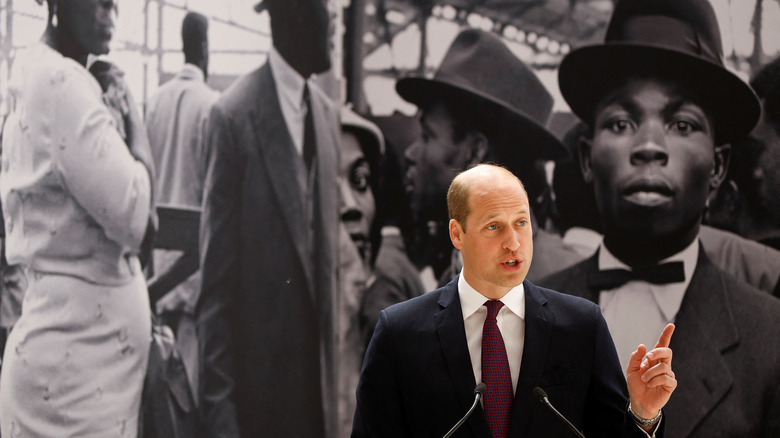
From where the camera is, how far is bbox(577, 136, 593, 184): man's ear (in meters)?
3.74

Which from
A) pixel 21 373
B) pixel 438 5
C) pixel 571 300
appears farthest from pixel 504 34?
pixel 21 373

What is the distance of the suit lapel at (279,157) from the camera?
13.0ft

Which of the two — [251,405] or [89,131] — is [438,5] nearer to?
[89,131]

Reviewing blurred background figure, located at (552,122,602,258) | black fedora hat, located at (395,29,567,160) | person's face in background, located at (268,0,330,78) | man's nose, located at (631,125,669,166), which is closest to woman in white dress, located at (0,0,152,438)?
person's face in background, located at (268,0,330,78)

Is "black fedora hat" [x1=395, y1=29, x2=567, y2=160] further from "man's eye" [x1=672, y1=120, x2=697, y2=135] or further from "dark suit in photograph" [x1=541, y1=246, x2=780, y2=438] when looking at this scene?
"dark suit in photograph" [x1=541, y1=246, x2=780, y2=438]

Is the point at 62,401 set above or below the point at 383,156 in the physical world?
below

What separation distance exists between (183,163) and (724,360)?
9.42 ft

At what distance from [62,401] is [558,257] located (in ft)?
8.48

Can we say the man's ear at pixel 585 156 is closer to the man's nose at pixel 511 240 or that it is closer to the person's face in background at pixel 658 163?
the person's face in background at pixel 658 163

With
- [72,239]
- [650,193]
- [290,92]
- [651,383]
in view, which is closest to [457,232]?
[651,383]

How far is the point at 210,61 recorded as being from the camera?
404 centimetres

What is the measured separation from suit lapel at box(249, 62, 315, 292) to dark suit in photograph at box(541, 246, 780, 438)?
1.90m

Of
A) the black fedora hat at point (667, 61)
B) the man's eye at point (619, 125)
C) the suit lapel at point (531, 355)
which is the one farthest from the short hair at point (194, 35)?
the suit lapel at point (531, 355)

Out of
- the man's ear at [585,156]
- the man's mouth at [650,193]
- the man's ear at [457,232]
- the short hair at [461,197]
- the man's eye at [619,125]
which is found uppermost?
the short hair at [461,197]
